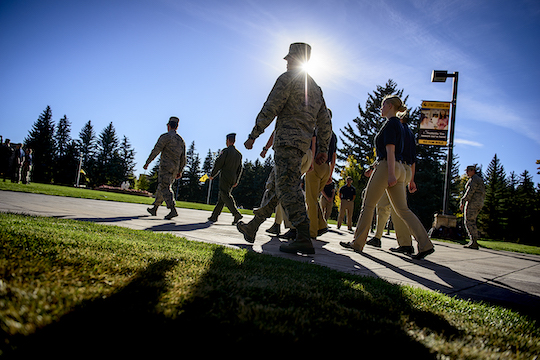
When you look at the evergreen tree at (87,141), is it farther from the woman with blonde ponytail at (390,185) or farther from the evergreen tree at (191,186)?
the woman with blonde ponytail at (390,185)

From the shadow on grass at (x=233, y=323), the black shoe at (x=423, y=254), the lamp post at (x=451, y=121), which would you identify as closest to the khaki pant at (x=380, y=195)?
the black shoe at (x=423, y=254)

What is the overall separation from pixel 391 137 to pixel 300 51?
180 centimetres

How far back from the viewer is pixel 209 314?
51.0 inches

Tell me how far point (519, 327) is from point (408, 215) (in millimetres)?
2846

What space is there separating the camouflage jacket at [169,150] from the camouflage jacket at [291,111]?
171 inches

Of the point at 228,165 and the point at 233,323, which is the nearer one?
the point at 233,323

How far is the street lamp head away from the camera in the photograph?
13.8m

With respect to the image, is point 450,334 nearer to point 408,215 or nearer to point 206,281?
point 206,281

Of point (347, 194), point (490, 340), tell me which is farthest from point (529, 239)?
point (490, 340)

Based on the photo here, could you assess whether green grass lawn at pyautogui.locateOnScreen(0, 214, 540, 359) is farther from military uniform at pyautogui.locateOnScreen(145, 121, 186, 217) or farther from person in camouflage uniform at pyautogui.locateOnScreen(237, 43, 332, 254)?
military uniform at pyautogui.locateOnScreen(145, 121, 186, 217)

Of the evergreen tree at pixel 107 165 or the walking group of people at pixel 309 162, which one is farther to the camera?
the evergreen tree at pixel 107 165

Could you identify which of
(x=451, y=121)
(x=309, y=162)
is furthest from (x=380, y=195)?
(x=451, y=121)

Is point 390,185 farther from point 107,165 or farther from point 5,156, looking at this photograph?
point 107,165

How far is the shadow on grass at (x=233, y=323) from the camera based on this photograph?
3.33 feet
